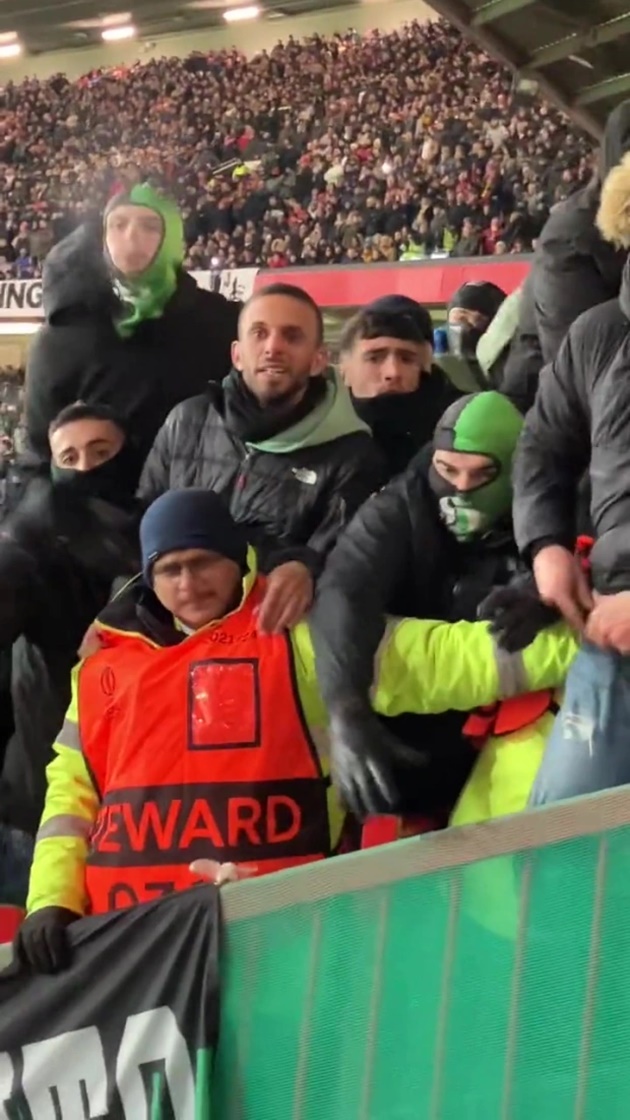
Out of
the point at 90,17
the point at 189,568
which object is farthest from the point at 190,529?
the point at 90,17

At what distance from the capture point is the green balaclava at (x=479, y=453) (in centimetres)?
215

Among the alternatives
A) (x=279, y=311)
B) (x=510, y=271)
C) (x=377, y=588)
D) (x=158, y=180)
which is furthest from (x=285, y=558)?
(x=158, y=180)

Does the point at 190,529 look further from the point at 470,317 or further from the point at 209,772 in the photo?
the point at 470,317

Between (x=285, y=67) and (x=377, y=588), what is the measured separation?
1615 cm

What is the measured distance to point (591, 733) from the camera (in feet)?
5.65

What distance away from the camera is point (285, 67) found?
55.9 ft

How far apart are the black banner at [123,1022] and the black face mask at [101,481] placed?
0.95m

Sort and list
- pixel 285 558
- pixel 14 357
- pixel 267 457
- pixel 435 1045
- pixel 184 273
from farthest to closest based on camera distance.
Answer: pixel 14 357
pixel 184 273
pixel 267 457
pixel 285 558
pixel 435 1045

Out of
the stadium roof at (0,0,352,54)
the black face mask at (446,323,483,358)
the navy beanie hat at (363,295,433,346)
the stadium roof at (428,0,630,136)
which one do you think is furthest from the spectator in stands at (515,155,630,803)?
the stadium roof at (0,0,352,54)

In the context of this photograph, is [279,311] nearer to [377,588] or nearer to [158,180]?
[377,588]

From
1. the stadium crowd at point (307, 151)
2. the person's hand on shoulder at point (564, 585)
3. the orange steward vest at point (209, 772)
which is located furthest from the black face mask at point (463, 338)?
the stadium crowd at point (307, 151)

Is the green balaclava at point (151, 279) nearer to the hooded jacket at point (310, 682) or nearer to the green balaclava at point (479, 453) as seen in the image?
the hooded jacket at point (310, 682)

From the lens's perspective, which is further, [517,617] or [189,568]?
[189,568]

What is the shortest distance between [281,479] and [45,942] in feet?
2.96
